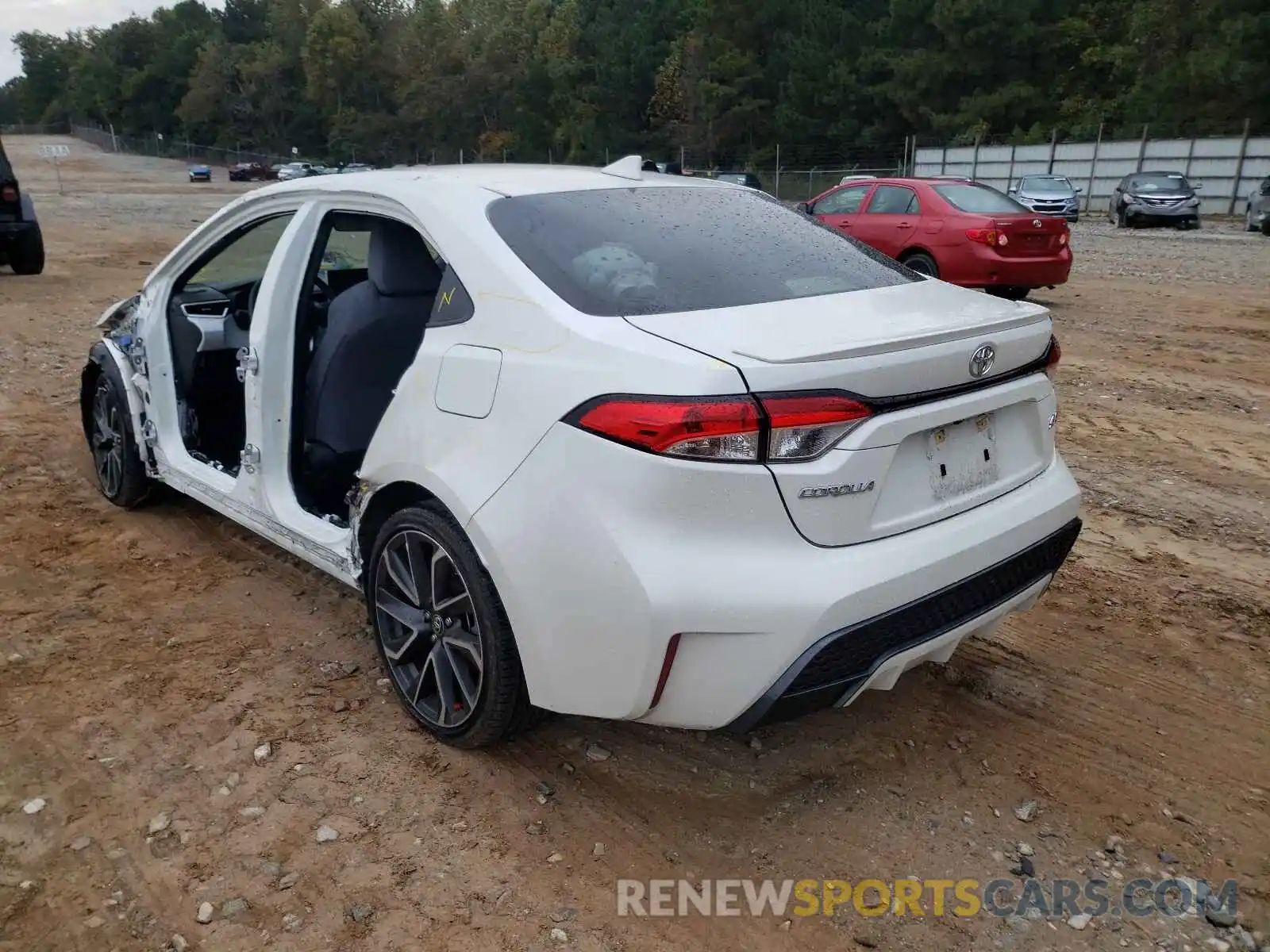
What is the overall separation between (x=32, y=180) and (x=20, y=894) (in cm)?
5916

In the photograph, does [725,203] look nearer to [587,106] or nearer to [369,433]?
[369,433]

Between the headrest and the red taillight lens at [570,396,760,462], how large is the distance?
1508 mm

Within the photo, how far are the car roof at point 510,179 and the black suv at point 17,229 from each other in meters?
11.8

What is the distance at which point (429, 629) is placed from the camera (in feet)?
9.60

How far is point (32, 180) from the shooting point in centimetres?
5106

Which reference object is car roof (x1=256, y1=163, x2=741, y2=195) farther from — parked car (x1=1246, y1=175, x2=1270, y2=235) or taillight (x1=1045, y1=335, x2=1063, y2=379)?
parked car (x1=1246, y1=175, x2=1270, y2=235)

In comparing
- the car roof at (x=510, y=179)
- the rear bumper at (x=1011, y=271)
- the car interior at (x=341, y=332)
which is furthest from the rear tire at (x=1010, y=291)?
the car interior at (x=341, y=332)

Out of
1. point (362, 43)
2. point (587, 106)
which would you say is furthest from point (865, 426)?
point (362, 43)

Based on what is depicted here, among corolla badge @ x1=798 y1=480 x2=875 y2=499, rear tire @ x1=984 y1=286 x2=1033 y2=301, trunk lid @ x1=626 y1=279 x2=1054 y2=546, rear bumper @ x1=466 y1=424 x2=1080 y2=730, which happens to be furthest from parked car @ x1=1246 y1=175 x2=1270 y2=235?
corolla badge @ x1=798 y1=480 x2=875 y2=499

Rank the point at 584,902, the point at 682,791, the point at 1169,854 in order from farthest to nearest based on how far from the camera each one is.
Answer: the point at 682,791
the point at 1169,854
the point at 584,902

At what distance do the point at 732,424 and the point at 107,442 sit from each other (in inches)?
150

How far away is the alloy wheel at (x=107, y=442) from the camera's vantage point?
4656mm

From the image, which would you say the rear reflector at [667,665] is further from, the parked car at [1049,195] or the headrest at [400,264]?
the parked car at [1049,195]

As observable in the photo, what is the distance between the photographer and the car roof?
3.07 metres
